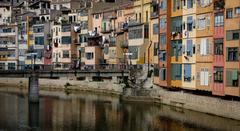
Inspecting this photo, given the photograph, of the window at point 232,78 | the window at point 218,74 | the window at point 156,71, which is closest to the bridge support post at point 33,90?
the window at point 156,71

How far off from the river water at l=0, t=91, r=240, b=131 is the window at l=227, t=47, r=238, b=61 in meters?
6.00

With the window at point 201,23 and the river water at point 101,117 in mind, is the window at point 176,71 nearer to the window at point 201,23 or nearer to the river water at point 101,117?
the river water at point 101,117

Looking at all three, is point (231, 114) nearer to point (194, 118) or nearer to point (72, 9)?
point (194, 118)

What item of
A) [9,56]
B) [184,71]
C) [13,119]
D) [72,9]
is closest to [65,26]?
[72,9]

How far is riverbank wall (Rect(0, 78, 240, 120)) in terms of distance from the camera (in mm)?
56513

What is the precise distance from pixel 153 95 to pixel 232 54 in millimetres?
19860

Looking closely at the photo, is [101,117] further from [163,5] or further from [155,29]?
[155,29]

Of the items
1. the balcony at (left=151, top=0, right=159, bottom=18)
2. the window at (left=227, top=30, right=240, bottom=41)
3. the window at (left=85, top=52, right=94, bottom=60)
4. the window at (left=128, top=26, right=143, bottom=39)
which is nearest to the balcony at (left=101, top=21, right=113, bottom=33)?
the window at (left=85, top=52, right=94, bottom=60)

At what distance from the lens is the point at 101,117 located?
6138 centimetres

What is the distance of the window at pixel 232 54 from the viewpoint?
185 ft

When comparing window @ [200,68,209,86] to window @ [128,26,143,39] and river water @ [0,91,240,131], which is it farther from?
window @ [128,26,143,39]

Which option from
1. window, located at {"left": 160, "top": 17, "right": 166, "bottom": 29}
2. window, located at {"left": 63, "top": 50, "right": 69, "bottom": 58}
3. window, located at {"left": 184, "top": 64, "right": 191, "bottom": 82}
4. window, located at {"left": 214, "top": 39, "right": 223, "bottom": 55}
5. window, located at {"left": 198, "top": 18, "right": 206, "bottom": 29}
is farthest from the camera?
window, located at {"left": 63, "top": 50, "right": 69, "bottom": 58}

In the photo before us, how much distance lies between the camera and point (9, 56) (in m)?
138

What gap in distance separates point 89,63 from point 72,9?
18.5 meters
